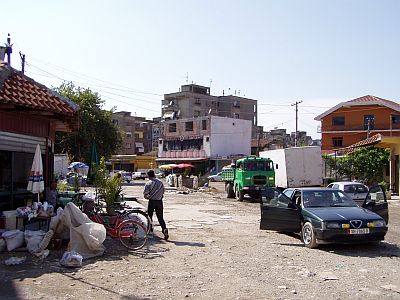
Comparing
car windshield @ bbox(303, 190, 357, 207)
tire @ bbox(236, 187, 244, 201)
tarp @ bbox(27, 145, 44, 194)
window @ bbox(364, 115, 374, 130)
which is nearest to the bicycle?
tarp @ bbox(27, 145, 44, 194)

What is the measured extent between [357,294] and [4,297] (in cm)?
492

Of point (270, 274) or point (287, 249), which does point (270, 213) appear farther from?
point (270, 274)

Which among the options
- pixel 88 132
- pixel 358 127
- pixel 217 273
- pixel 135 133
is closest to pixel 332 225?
pixel 217 273

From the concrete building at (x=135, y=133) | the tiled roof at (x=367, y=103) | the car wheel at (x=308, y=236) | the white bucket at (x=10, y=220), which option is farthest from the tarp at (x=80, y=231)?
the concrete building at (x=135, y=133)

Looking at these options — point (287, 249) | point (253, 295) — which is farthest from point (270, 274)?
point (287, 249)

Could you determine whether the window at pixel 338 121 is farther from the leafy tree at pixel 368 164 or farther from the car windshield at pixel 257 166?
the car windshield at pixel 257 166

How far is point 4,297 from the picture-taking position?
21.6 feet

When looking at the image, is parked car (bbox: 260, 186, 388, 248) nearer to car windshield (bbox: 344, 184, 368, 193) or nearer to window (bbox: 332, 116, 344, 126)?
car windshield (bbox: 344, 184, 368, 193)

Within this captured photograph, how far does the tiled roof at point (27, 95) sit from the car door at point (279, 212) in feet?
18.1

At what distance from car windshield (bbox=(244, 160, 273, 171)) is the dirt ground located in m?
16.5

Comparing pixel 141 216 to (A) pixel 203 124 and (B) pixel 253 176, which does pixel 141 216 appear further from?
(A) pixel 203 124

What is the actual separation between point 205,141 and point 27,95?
63300 mm

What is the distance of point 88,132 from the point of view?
49312 mm

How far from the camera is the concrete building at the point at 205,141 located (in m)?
72.8
